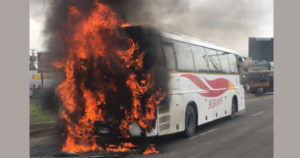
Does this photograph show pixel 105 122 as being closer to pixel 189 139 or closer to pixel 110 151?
pixel 110 151

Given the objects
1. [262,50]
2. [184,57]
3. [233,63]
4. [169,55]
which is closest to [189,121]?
[184,57]

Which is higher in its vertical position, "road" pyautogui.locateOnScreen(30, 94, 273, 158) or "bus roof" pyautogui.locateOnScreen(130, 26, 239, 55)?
"bus roof" pyautogui.locateOnScreen(130, 26, 239, 55)

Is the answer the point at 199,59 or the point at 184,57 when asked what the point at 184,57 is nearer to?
the point at 184,57

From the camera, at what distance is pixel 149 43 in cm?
858

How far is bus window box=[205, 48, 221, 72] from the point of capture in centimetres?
1216

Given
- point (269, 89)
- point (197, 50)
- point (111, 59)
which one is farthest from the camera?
point (269, 89)

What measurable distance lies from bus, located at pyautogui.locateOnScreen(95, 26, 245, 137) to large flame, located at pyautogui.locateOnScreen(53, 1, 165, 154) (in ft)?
1.00

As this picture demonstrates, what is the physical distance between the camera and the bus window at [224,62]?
535 inches

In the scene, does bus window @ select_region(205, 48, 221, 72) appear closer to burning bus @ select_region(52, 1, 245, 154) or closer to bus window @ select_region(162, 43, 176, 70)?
bus window @ select_region(162, 43, 176, 70)

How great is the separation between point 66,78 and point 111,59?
53.8 inches

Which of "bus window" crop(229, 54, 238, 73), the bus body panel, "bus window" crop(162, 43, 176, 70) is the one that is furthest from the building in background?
"bus window" crop(162, 43, 176, 70)

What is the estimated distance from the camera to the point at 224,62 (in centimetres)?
1387

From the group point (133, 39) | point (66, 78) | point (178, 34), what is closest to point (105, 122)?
point (66, 78)

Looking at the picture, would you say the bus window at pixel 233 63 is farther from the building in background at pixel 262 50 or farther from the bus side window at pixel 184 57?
the building in background at pixel 262 50
